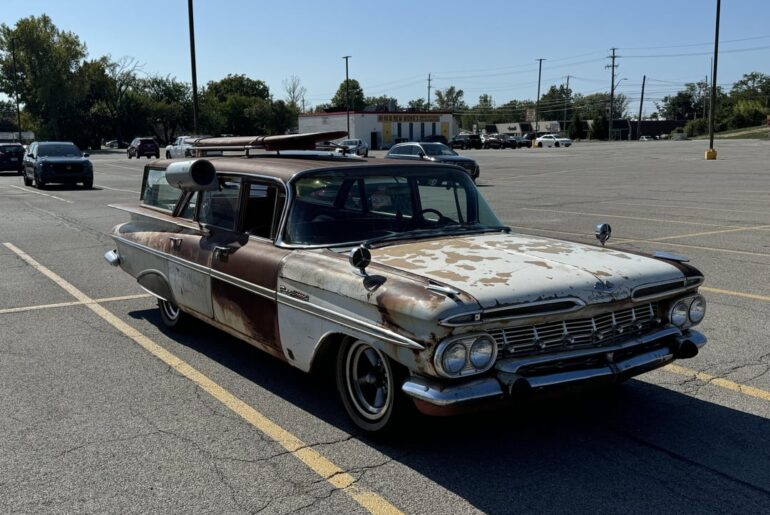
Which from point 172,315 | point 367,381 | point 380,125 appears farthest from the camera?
point 380,125

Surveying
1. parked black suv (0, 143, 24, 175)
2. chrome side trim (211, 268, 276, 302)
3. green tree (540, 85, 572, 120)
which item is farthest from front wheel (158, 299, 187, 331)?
green tree (540, 85, 572, 120)

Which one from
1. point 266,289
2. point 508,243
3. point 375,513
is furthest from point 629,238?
point 375,513

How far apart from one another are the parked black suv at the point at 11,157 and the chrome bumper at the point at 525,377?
3601 centimetres

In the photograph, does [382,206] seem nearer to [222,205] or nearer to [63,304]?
[222,205]

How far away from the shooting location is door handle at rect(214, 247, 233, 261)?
499 cm

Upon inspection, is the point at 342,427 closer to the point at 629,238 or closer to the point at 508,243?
the point at 508,243

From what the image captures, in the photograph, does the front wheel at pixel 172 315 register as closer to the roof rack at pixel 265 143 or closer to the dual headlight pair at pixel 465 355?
the roof rack at pixel 265 143

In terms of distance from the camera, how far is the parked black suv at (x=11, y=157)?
113 feet

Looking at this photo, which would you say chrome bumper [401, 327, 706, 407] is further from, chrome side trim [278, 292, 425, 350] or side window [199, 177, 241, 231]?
side window [199, 177, 241, 231]

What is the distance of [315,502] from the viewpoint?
3381mm

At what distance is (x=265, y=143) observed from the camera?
599 cm

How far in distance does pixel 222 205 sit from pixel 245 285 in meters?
0.97

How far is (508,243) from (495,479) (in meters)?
1.63

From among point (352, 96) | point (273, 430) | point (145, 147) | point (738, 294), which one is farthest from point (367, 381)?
point (352, 96)
